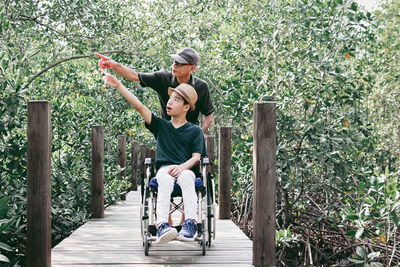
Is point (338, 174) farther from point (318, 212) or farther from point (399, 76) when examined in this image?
point (399, 76)

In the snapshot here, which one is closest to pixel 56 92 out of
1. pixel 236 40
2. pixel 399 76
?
pixel 236 40

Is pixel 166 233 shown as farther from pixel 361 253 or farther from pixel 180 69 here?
pixel 361 253

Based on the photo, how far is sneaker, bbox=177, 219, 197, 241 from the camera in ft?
10.7

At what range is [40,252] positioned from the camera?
2766mm

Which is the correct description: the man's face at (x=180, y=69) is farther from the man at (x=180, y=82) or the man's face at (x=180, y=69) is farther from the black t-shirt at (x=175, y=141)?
the black t-shirt at (x=175, y=141)

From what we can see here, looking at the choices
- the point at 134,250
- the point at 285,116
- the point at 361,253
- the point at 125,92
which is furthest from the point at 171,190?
the point at 285,116

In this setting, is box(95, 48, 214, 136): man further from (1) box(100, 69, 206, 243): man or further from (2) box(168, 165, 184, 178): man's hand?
(2) box(168, 165, 184, 178): man's hand

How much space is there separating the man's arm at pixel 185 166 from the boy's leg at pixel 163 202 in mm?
37

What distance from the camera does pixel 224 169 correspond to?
519cm

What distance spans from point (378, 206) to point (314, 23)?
2.30 meters

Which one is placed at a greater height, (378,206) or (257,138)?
(257,138)

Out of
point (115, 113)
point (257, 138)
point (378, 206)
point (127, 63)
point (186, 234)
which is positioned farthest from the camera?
point (115, 113)

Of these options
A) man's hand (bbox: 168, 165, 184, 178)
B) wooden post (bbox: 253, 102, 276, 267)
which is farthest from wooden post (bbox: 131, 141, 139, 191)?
wooden post (bbox: 253, 102, 276, 267)

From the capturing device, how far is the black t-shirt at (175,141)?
3.66m
